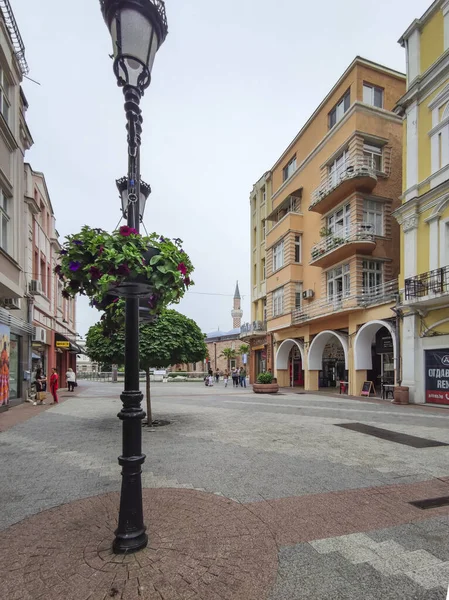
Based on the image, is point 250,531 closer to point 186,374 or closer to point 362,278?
point 362,278

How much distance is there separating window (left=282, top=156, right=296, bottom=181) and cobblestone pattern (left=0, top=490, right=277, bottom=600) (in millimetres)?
26873

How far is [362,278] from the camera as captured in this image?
1966 cm

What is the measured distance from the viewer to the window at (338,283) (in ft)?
67.4

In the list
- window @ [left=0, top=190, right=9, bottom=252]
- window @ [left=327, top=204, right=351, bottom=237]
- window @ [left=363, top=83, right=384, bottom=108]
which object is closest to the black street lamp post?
window @ [left=0, top=190, right=9, bottom=252]

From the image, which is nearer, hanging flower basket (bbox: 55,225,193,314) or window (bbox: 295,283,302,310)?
hanging flower basket (bbox: 55,225,193,314)

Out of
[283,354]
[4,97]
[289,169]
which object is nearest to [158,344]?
[4,97]

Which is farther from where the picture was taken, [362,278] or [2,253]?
[362,278]

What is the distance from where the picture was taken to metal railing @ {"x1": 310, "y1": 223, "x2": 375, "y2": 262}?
18969mm

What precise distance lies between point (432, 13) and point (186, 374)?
40.3 meters

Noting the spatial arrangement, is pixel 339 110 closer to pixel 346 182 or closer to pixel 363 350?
pixel 346 182

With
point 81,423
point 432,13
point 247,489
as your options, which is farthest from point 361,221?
point 247,489

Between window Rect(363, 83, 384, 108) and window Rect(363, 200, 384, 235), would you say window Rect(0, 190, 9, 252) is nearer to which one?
window Rect(363, 200, 384, 235)

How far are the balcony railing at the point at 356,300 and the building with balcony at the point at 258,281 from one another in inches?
360

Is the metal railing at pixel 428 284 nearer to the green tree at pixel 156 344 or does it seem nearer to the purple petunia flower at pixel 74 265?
the green tree at pixel 156 344
